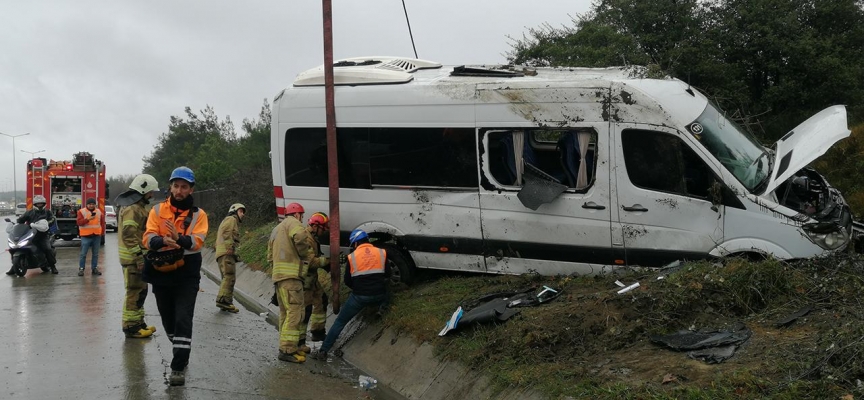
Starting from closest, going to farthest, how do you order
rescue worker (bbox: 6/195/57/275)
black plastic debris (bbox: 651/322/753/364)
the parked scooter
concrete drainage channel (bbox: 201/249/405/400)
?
black plastic debris (bbox: 651/322/753/364) < concrete drainage channel (bbox: 201/249/405/400) < the parked scooter < rescue worker (bbox: 6/195/57/275)

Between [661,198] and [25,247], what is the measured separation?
1265cm

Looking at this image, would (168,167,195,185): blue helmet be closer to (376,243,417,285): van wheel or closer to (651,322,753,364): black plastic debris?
(376,243,417,285): van wheel

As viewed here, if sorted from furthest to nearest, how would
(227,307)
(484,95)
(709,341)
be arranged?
(227,307)
(484,95)
(709,341)

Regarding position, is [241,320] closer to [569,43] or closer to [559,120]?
[559,120]

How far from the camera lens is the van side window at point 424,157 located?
9.41 m

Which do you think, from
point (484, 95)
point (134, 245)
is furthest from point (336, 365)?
point (484, 95)

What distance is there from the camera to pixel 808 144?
805 cm

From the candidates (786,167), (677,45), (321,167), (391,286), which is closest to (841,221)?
(786,167)

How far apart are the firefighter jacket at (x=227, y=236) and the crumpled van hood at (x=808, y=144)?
24.7ft

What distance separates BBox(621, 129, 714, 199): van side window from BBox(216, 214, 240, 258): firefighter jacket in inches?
243

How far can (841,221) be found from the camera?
314 inches

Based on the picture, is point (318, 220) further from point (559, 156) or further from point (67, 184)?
point (67, 184)

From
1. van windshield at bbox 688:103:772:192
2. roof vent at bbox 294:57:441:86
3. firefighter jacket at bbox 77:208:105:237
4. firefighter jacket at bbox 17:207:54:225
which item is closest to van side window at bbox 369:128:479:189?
roof vent at bbox 294:57:441:86

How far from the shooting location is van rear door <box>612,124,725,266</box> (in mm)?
8484
